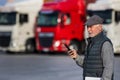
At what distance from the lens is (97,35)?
6758mm

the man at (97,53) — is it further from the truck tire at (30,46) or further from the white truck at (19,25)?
the truck tire at (30,46)

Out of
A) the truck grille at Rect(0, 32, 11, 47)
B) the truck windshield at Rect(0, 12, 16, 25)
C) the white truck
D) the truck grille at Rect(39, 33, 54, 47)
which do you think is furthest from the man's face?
the truck windshield at Rect(0, 12, 16, 25)

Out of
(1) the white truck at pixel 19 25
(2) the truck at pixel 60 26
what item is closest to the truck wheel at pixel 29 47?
(1) the white truck at pixel 19 25

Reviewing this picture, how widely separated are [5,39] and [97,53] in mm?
27102

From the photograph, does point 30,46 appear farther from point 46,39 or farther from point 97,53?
point 97,53

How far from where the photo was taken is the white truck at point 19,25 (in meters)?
33.5

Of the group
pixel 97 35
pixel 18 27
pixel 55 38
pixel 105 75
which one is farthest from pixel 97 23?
pixel 18 27

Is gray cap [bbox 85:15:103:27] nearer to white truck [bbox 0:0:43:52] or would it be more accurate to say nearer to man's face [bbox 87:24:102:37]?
man's face [bbox 87:24:102:37]

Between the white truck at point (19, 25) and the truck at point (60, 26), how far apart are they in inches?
35.0

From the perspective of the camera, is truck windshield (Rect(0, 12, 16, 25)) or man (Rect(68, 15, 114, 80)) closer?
man (Rect(68, 15, 114, 80))

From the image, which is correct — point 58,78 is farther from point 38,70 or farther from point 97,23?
point 97,23

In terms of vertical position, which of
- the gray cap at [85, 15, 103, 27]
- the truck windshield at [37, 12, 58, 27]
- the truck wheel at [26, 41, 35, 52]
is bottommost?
the truck wheel at [26, 41, 35, 52]

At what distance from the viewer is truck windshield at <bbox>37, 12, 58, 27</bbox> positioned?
3231cm

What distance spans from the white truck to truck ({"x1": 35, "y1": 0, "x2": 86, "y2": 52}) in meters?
0.89
